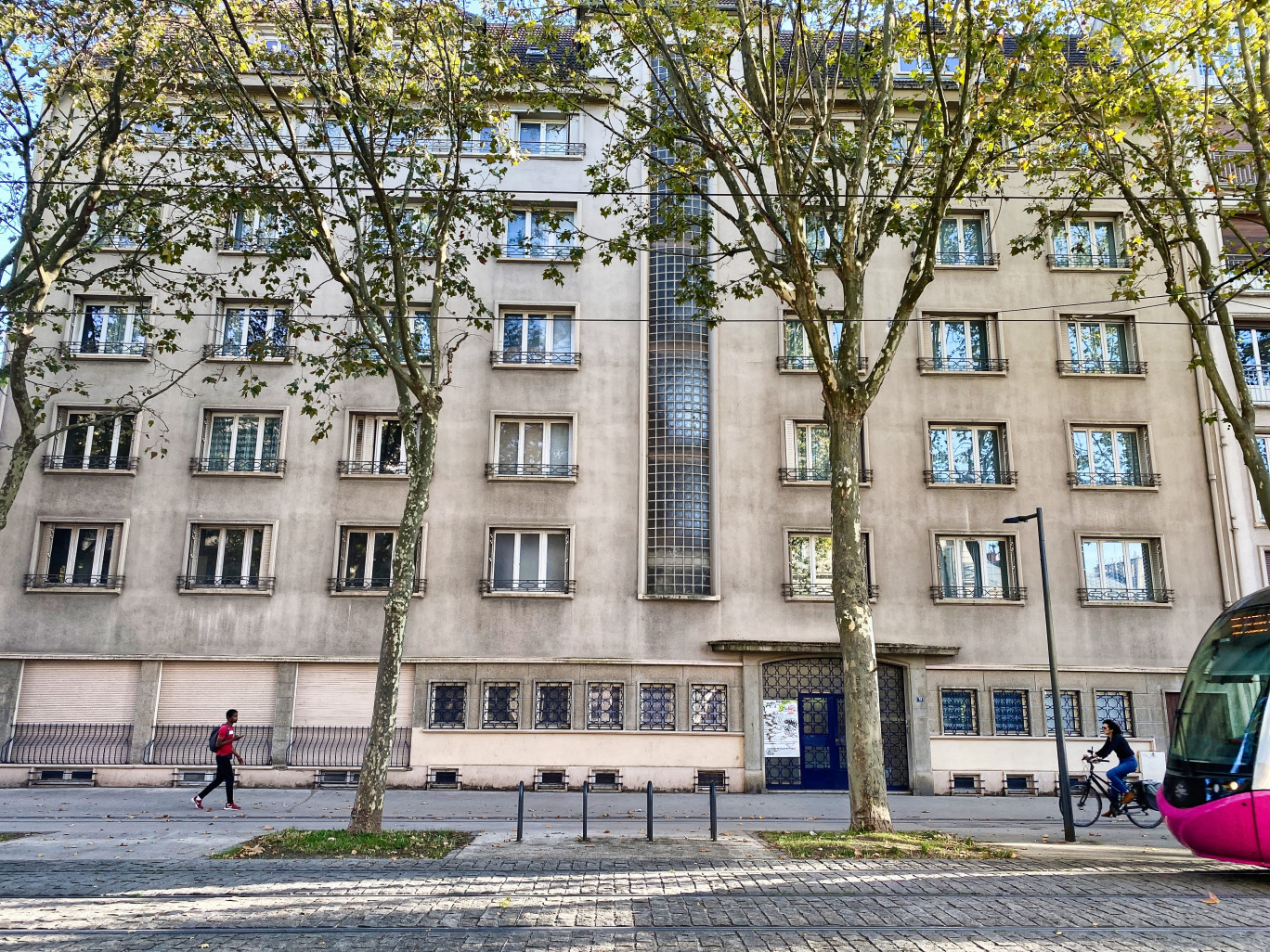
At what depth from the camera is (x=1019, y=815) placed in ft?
52.2

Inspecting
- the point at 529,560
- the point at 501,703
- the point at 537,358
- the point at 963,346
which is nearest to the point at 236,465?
the point at 529,560

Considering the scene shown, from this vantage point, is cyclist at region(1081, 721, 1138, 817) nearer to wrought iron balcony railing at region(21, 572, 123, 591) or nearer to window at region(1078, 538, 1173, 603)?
window at region(1078, 538, 1173, 603)

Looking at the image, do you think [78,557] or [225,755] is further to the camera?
[78,557]

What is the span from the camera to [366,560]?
20188 mm

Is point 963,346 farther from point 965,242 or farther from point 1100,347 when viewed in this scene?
point 1100,347

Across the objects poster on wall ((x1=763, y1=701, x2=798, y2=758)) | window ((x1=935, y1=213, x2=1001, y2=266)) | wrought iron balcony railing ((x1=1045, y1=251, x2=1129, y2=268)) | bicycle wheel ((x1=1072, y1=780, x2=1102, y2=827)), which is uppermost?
window ((x1=935, y1=213, x2=1001, y2=266))

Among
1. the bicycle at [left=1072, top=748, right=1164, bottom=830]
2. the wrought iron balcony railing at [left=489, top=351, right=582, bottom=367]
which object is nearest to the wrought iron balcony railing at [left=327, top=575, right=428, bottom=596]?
the wrought iron balcony railing at [left=489, top=351, right=582, bottom=367]

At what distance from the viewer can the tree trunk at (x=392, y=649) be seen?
11.3 m

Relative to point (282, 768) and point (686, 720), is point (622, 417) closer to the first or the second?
point (686, 720)

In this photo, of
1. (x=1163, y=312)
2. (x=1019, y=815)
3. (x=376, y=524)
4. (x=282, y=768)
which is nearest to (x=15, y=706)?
(x=282, y=768)

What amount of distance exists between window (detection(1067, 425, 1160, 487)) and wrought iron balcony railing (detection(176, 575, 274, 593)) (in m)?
18.1

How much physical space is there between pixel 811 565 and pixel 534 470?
658 centimetres

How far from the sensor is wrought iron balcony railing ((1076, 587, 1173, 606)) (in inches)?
792

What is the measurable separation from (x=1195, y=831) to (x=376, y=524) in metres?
15.9
